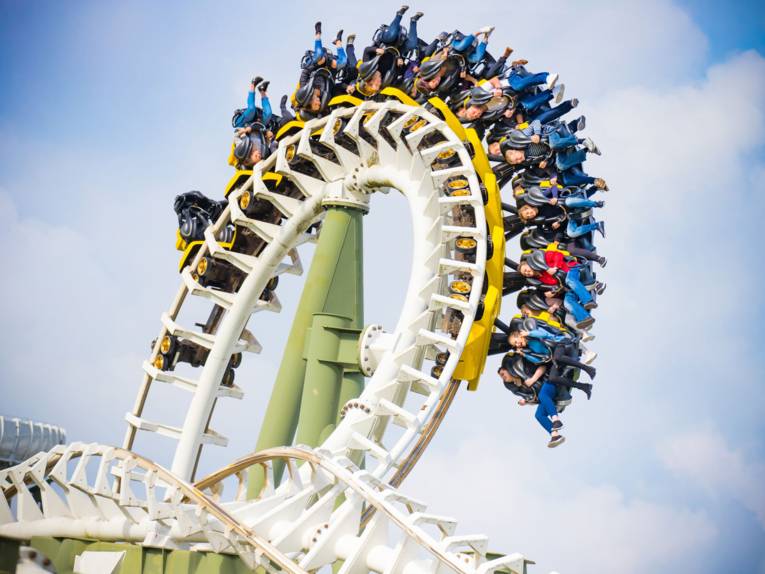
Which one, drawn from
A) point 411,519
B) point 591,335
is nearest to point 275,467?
point 591,335

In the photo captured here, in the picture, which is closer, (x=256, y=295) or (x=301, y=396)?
(x=301, y=396)

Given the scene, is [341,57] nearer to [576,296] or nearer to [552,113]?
[552,113]

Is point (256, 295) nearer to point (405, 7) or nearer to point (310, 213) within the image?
point (310, 213)

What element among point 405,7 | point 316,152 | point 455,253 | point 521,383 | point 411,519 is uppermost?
point 405,7

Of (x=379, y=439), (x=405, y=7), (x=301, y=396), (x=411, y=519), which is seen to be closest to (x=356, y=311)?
(x=301, y=396)

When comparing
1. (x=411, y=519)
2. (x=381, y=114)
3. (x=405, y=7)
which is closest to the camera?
(x=411, y=519)

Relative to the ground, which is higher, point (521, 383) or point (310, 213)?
point (310, 213)

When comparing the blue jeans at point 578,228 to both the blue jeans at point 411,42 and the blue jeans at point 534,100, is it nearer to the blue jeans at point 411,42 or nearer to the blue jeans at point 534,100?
the blue jeans at point 534,100

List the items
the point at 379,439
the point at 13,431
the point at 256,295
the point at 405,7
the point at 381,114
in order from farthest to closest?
the point at 13,431 < the point at 256,295 < the point at 405,7 < the point at 381,114 < the point at 379,439
